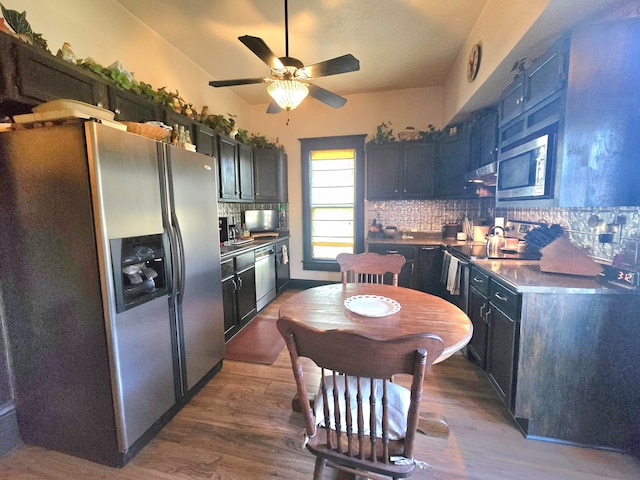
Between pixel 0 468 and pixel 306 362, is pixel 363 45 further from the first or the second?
pixel 0 468

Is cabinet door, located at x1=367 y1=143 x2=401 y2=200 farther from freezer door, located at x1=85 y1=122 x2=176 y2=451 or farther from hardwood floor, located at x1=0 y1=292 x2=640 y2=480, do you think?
freezer door, located at x1=85 y1=122 x2=176 y2=451

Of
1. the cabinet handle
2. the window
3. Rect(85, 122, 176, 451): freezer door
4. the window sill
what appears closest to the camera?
Rect(85, 122, 176, 451): freezer door

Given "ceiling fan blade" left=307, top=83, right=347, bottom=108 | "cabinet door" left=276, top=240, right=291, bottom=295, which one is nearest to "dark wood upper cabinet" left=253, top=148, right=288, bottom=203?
"cabinet door" left=276, top=240, right=291, bottom=295

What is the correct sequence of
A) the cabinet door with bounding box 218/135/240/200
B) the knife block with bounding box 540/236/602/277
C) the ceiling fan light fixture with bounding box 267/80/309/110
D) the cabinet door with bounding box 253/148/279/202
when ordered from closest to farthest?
the knife block with bounding box 540/236/602/277 → the ceiling fan light fixture with bounding box 267/80/309/110 → the cabinet door with bounding box 218/135/240/200 → the cabinet door with bounding box 253/148/279/202

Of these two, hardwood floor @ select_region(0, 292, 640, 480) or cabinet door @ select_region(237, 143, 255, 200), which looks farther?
cabinet door @ select_region(237, 143, 255, 200)

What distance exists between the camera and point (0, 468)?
1.50m

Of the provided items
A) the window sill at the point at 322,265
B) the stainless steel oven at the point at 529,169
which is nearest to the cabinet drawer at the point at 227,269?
the window sill at the point at 322,265

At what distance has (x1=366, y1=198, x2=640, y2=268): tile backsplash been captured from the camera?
162 centimetres

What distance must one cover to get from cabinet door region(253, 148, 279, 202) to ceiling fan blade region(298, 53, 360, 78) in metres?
2.22

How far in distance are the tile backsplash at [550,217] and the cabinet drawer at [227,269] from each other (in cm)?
237

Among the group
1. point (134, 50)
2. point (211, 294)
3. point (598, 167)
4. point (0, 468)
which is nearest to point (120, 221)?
point (211, 294)

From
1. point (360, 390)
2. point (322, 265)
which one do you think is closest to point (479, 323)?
point (360, 390)

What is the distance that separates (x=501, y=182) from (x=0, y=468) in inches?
148

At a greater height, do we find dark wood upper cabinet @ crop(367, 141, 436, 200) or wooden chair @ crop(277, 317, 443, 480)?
dark wood upper cabinet @ crop(367, 141, 436, 200)
